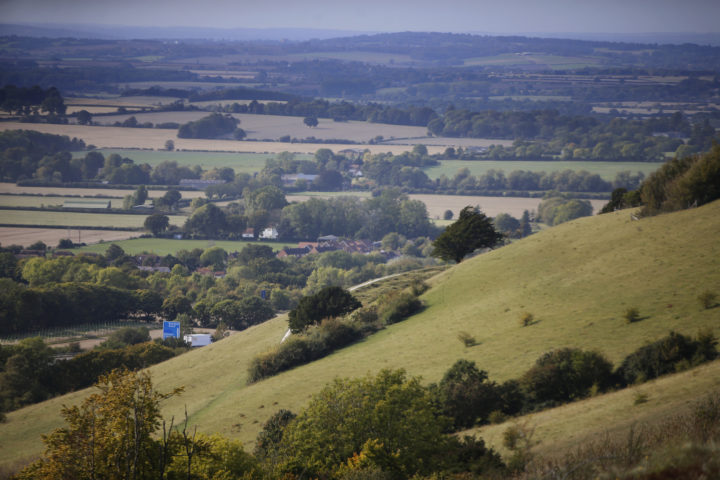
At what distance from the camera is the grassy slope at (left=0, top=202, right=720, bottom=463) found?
27.1 meters

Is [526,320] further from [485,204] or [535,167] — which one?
[535,167]

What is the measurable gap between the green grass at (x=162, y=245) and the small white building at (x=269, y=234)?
174 inches

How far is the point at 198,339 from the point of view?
211ft

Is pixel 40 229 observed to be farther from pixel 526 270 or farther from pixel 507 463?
pixel 507 463

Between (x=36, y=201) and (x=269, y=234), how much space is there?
53.8 metres

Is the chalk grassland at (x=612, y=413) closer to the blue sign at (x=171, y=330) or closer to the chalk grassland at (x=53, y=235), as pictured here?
the blue sign at (x=171, y=330)

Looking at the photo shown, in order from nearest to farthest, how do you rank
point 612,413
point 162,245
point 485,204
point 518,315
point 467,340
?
point 612,413 → point 467,340 → point 518,315 → point 162,245 → point 485,204

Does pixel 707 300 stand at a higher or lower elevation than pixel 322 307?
higher

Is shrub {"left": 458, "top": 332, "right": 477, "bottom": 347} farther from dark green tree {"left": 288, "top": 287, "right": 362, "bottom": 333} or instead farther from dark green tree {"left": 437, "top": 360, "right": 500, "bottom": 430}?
dark green tree {"left": 288, "top": 287, "right": 362, "bottom": 333}

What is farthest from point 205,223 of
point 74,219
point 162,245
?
point 74,219

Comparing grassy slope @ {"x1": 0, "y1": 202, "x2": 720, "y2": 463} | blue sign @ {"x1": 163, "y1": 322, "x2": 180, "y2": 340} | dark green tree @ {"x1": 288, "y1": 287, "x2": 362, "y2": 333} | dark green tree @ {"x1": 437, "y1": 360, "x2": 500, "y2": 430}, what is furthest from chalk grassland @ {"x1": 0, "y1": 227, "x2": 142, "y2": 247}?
dark green tree @ {"x1": 437, "y1": 360, "x2": 500, "y2": 430}

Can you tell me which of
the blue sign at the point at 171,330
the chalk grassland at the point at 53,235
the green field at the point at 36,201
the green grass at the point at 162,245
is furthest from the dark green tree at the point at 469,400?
the green field at the point at 36,201

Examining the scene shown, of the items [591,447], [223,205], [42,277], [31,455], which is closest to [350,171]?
[223,205]

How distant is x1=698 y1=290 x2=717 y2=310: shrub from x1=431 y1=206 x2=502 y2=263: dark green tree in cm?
2143
